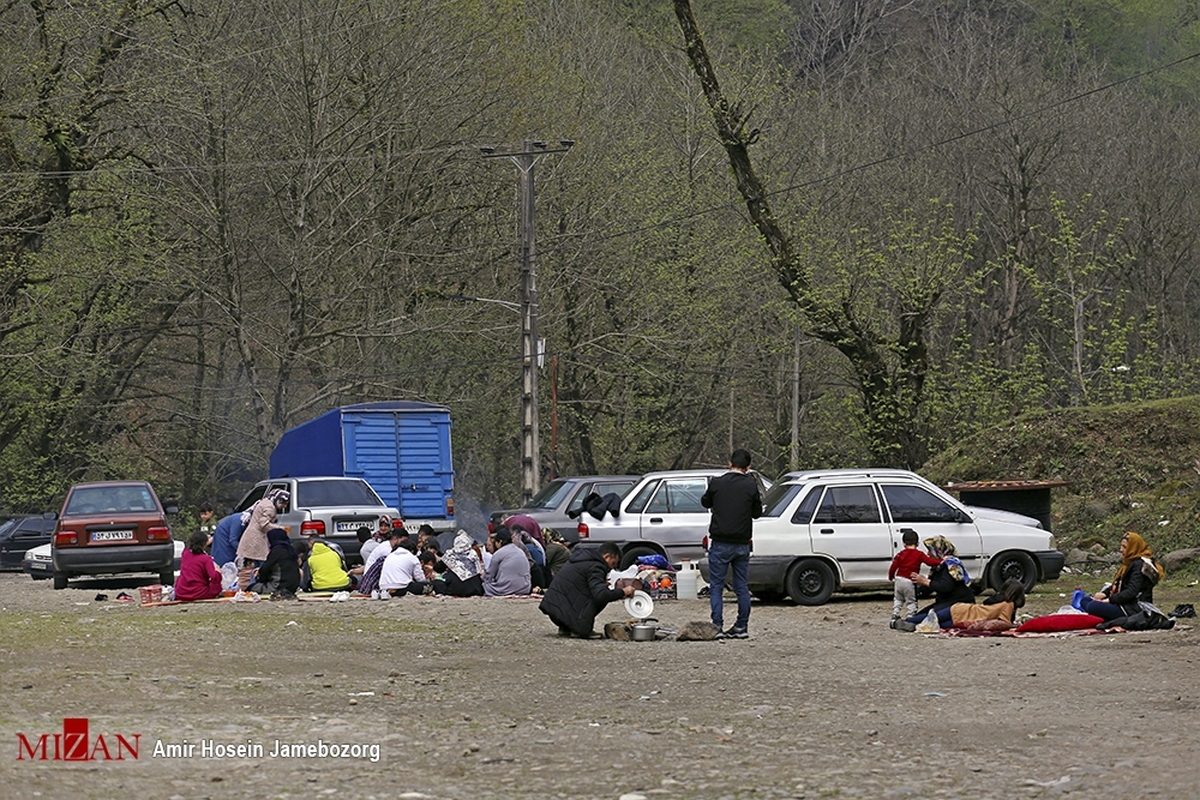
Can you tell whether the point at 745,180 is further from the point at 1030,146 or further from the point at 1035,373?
the point at 1030,146

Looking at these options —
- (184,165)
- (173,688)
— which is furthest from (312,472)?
(173,688)

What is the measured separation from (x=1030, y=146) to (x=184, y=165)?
27904mm

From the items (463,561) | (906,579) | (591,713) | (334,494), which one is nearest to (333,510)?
(334,494)

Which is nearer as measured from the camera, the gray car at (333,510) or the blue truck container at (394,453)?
the gray car at (333,510)

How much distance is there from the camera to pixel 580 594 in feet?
53.2

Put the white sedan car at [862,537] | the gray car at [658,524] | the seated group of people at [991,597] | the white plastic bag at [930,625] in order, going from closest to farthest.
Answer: the seated group of people at [991,597] < the white plastic bag at [930,625] < the white sedan car at [862,537] < the gray car at [658,524]

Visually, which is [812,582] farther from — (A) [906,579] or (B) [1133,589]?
(B) [1133,589]

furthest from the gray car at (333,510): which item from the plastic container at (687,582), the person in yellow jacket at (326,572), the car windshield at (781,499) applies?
the car windshield at (781,499)

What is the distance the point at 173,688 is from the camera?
11164 millimetres

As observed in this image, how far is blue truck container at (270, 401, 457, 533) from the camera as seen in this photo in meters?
33.2

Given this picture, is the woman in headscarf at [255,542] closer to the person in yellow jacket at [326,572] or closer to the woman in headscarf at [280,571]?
the woman in headscarf at [280,571]

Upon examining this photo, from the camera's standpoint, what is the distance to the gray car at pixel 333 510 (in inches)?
1062

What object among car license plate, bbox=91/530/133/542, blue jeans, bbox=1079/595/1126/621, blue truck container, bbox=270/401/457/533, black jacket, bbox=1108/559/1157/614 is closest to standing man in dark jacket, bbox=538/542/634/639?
blue jeans, bbox=1079/595/1126/621

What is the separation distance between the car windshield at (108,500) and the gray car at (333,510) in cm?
171
